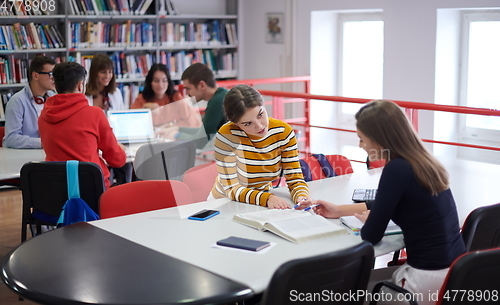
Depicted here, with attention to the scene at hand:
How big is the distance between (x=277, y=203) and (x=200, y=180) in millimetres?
627

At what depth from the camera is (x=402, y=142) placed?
1904mm

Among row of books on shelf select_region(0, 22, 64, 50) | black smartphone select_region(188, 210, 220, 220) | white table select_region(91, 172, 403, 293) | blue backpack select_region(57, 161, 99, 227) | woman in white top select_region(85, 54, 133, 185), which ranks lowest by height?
blue backpack select_region(57, 161, 99, 227)

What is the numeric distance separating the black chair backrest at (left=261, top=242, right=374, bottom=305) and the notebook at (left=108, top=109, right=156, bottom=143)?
8.47 ft

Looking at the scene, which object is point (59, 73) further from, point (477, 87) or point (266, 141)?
point (477, 87)

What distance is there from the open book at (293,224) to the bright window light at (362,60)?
13.2 feet

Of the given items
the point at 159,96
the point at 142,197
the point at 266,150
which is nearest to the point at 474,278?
the point at 266,150

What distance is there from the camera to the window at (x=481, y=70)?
5090 mm

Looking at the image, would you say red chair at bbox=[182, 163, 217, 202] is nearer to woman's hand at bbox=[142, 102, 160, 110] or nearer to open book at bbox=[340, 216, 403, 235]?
open book at bbox=[340, 216, 403, 235]

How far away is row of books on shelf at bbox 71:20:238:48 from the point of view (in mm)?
6046

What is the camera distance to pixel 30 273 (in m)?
1.75

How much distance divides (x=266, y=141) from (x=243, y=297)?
42.0 inches

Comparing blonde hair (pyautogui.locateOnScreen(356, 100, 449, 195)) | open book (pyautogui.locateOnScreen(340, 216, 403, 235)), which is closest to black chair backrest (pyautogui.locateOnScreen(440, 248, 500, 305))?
blonde hair (pyautogui.locateOnScreen(356, 100, 449, 195))

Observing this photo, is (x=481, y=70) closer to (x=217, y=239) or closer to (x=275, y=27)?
(x=275, y=27)

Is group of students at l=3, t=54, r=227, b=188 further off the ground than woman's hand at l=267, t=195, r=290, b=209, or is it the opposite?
group of students at l=3, t=54, r=227, b=188
